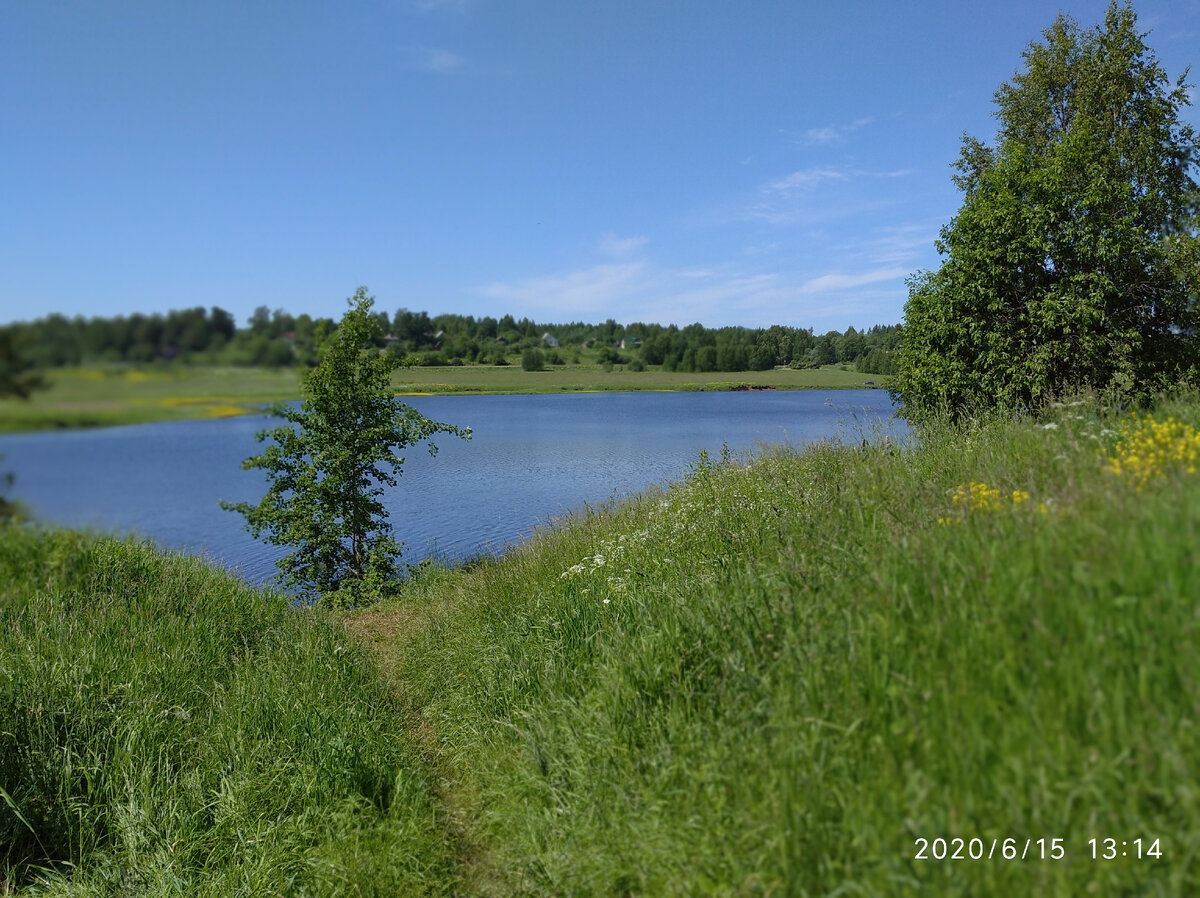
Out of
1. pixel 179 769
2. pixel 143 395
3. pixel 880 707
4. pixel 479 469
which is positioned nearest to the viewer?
pixel 143 395

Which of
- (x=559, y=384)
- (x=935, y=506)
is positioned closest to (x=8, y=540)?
(x=935, y=506)

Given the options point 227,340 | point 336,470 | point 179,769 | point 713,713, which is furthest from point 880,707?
point 336,470

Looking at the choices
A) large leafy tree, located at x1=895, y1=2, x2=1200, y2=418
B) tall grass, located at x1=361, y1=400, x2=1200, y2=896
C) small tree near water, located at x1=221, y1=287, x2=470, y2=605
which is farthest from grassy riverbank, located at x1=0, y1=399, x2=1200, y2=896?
large leafy tree, located at x1=895, y1=2, x2=1200, y2=418

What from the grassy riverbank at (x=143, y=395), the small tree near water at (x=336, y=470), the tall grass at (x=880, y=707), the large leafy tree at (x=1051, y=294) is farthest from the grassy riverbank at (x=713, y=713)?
the large leafy tree at (x=1051, y=294)

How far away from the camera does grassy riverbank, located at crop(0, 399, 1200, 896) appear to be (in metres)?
2.43

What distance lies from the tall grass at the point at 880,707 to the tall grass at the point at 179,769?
617 millimetres

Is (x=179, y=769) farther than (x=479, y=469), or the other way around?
(x=479, y=469)

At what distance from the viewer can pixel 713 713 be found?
12.5 feet

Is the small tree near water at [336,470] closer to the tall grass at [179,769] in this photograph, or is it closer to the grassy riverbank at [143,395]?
the tall grass at [179,769]

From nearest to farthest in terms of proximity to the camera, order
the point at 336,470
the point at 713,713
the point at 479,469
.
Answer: the point at 713,713
the point at 336,470
the point at 479,469

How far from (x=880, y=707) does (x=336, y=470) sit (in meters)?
12.5

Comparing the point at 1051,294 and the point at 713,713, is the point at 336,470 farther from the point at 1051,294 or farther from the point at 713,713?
the point at 1051,294

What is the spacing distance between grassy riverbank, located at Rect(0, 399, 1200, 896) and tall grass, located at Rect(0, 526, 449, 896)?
0.08 ft

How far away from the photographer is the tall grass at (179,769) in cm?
405
